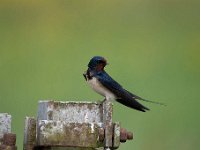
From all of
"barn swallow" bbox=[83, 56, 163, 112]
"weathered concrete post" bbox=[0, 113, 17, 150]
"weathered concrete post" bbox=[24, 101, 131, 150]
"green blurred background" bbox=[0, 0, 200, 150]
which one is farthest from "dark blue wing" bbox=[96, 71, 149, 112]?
"green blurred background" bbox=[0, 0, 200, 150]

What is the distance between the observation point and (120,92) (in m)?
4.99

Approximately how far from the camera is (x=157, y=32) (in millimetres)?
11836

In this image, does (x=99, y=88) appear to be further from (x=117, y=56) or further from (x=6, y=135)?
(x=117, y=56)

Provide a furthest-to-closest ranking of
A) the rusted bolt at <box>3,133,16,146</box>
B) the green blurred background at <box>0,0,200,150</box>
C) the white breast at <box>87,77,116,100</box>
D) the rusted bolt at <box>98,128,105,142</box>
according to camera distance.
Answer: the green blurred background at <box>0,0,200,150</box> → the white breast at <box>87,77,116,100</box> → the rusted bolt at <box>98,128,105,142</box> → the rusted bolt at <box>3,133,16,146</box>

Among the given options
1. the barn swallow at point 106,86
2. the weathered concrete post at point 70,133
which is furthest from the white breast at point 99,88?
the weathered concrete post at point 70,133

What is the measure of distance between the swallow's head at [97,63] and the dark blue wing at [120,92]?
0.19ft

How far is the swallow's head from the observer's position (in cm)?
484

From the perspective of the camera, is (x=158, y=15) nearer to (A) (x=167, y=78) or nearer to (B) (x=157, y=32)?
(B) (x=157, y=32)

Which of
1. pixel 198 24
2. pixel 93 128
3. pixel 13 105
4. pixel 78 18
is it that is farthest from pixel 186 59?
pixel 93 128

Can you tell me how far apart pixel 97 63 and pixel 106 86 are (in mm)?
233

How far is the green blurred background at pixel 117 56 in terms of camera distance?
7.61 meters

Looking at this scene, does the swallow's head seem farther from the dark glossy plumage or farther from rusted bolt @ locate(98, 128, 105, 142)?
rusted bolt @ locate(98, 128, 105, 142)

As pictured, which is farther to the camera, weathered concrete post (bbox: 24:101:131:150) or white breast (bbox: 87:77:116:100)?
white breast (bbox: 87:77:116:100)

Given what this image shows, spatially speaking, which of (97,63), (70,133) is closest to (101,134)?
(70,133)
